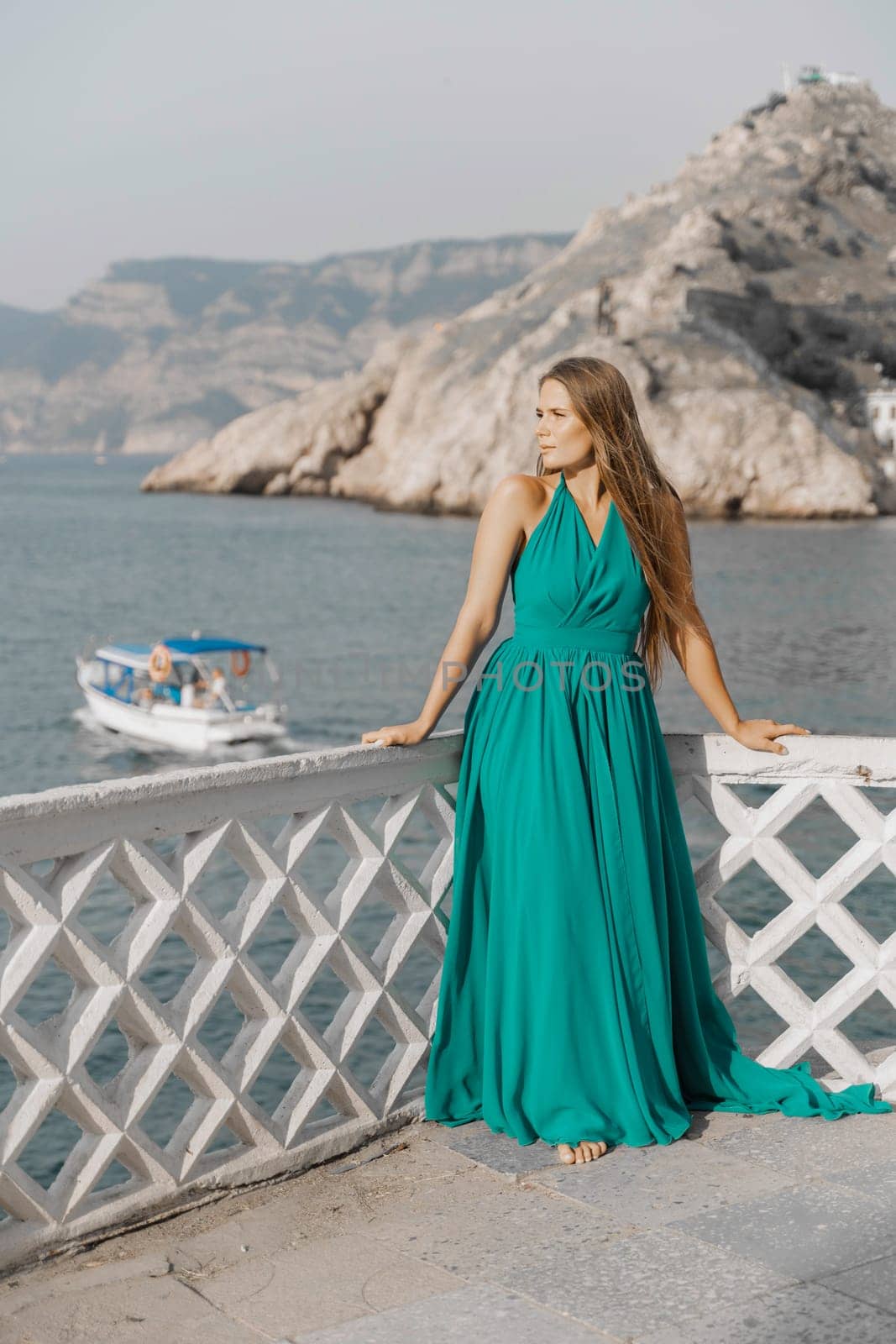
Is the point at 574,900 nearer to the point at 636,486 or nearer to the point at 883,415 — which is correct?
the point at 636,486

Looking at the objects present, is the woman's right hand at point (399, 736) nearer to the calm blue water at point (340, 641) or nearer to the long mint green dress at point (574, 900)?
the long mint green dress at point (574, 900)

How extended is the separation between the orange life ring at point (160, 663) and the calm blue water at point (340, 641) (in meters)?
1.65

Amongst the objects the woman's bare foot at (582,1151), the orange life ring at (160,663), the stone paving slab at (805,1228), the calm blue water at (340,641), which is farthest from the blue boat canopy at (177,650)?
the stone paving slab at (805,1228)

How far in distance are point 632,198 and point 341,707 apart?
99166 mm

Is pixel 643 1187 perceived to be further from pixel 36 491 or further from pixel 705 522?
pixel 36 491

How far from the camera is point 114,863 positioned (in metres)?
3.33

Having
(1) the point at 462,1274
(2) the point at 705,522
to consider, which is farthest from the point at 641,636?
(2) the point at 705,522

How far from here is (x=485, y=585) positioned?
401cm

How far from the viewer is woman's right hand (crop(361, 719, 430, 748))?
3.91 m

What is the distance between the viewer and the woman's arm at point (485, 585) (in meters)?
3.98

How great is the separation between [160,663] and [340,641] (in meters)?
11.2

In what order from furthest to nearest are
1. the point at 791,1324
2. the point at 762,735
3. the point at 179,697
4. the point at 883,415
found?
the point at 883,415 < the point at 179,697 < the point at 762,735 < the point at 791,1324

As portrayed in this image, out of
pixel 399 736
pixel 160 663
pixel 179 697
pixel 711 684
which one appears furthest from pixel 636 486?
pixel 179 697

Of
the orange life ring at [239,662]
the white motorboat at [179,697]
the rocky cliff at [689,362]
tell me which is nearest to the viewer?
the white motorboat at [179,697]
